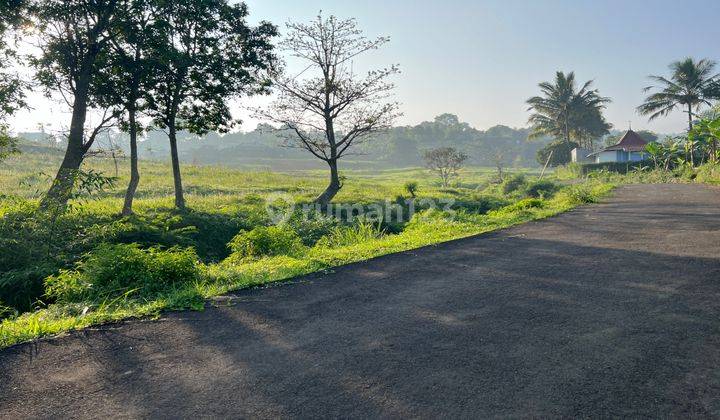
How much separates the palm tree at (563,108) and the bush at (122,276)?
176 feet

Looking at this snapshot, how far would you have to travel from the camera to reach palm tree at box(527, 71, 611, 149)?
5269 cm

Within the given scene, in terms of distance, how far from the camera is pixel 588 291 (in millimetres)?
4980

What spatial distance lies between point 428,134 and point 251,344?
108300 mm

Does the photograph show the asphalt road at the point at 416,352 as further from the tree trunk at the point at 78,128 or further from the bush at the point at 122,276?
the tree trunk at the point at 78,128

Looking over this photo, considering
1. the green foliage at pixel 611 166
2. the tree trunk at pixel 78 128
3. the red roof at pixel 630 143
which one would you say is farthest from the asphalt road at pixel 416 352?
the red roof at pixel 630 143

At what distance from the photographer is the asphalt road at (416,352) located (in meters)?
2.90

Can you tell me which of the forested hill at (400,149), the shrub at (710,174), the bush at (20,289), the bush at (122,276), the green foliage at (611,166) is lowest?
the bush at (20,289)

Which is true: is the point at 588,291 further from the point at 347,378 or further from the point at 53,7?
the point at 53,7

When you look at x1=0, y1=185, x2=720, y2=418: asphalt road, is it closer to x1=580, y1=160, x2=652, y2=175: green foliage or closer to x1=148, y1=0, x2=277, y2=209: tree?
x1=148, y1=0, x2=277, y2=209: tree

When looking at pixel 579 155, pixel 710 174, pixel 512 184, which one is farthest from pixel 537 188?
pixel 579 155

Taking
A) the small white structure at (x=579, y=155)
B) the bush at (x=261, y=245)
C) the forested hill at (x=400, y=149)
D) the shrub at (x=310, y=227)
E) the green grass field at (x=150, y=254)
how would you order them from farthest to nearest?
the forested hill at (x=400, y=149) → the small white structure at (x=579, y=155) → the shrub at (x=310, y=227) → the bush at (x=261, y=245) → the green grass field at (x=150, y=254)

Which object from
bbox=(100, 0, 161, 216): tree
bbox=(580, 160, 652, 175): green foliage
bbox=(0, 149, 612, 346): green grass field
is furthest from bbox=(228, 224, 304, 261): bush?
bbox=(580, 160, 652, 175): green foliage

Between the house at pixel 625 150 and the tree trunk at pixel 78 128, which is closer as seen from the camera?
the tree trunk at pixel 78 128

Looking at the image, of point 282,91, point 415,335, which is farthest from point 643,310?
point 282,91
